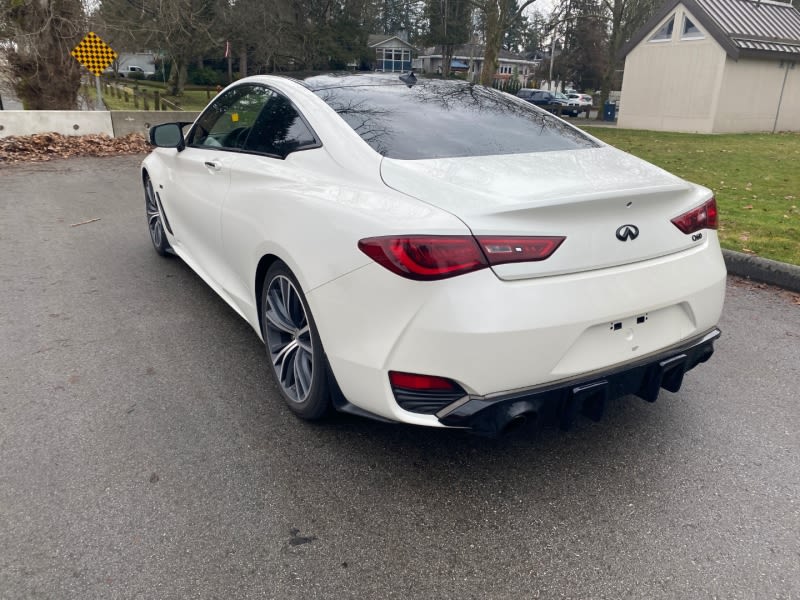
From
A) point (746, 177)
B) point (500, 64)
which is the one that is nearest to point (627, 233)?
point (746, 177)

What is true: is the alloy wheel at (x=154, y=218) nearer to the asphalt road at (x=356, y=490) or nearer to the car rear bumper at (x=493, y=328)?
the asphalt road at (x=356, y=490)

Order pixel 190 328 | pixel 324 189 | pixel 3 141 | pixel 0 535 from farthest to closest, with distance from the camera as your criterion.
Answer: pixel 3 141 → pixel 190 328 → pixel 324 189 → pixel 0 535

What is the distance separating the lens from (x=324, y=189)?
2703mm

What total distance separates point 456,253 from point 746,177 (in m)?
10.8

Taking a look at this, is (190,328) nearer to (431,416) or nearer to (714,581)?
(431,416)

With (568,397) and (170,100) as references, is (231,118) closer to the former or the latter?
(568,397)

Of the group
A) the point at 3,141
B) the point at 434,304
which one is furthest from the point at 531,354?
the point at 3,141

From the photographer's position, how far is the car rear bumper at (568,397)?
2230 mm

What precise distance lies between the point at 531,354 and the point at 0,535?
2015 millimetres

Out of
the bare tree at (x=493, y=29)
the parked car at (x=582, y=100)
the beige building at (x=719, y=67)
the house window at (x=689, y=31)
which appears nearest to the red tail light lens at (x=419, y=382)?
the bare tree at (x=493, y=29)

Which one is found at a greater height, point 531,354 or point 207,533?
point 531,354

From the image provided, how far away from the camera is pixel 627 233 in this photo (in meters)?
2.38

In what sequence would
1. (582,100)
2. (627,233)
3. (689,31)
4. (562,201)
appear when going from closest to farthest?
(562,201) → (627,233) → (689,31) → (582,100)

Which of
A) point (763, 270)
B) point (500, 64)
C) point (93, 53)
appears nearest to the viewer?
point (763, 270)
